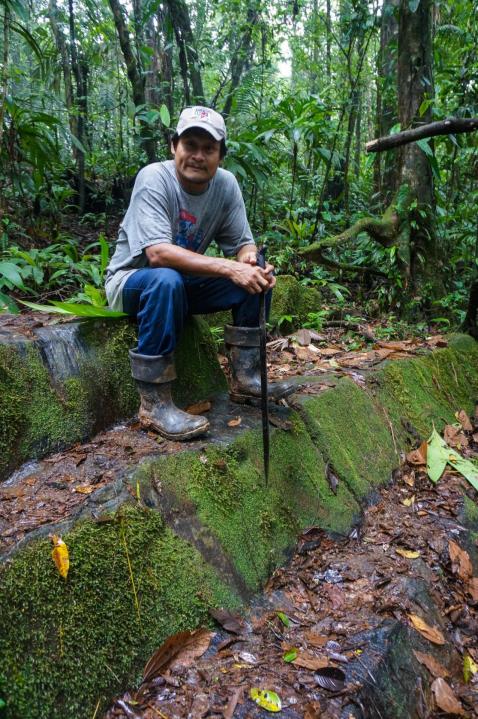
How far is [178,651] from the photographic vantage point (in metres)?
2.10

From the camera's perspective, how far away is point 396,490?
3.44 m

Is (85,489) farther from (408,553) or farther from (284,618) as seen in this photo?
(408,553)

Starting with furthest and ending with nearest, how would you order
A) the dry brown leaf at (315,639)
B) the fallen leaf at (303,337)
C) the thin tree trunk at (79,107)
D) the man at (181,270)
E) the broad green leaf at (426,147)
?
the thin tree trunk at (79,107) → the broad green leaf at (426,147) → the fallen leaf at (303,337) → the man at (181,270) → the dry brown leaf at (315,639)

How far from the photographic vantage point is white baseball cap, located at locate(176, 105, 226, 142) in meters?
2.82

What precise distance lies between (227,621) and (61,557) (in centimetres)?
75

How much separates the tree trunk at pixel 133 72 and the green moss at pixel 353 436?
3979 mm

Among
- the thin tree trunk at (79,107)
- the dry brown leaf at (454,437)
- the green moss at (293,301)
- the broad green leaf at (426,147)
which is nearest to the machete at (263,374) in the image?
the dry brown leaf at (454,437)

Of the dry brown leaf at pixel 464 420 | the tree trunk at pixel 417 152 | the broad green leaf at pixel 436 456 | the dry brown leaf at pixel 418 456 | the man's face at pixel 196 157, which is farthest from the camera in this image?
the tree trunk at pixel 417 152

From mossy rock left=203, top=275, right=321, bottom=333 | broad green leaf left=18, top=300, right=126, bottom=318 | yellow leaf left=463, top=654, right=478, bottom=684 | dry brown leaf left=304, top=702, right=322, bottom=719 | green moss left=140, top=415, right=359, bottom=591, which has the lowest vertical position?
yellow leaf left=463, top=654, right=478, bottom=684

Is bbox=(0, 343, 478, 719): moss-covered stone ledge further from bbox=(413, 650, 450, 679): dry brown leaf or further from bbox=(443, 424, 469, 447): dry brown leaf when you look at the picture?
bbox=(413, 650, 450, 679): dry brown leaf

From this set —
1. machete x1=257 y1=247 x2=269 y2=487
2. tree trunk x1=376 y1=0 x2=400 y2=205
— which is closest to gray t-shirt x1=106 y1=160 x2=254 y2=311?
machete x1=257 y1=247 x2=269 y2=487

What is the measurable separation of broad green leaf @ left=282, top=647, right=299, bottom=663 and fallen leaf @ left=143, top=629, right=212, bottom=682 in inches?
12.1

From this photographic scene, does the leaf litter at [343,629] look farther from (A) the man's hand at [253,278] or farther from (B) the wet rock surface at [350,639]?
(A) the man's hand at [253,278]

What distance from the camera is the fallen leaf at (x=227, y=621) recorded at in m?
2.22
